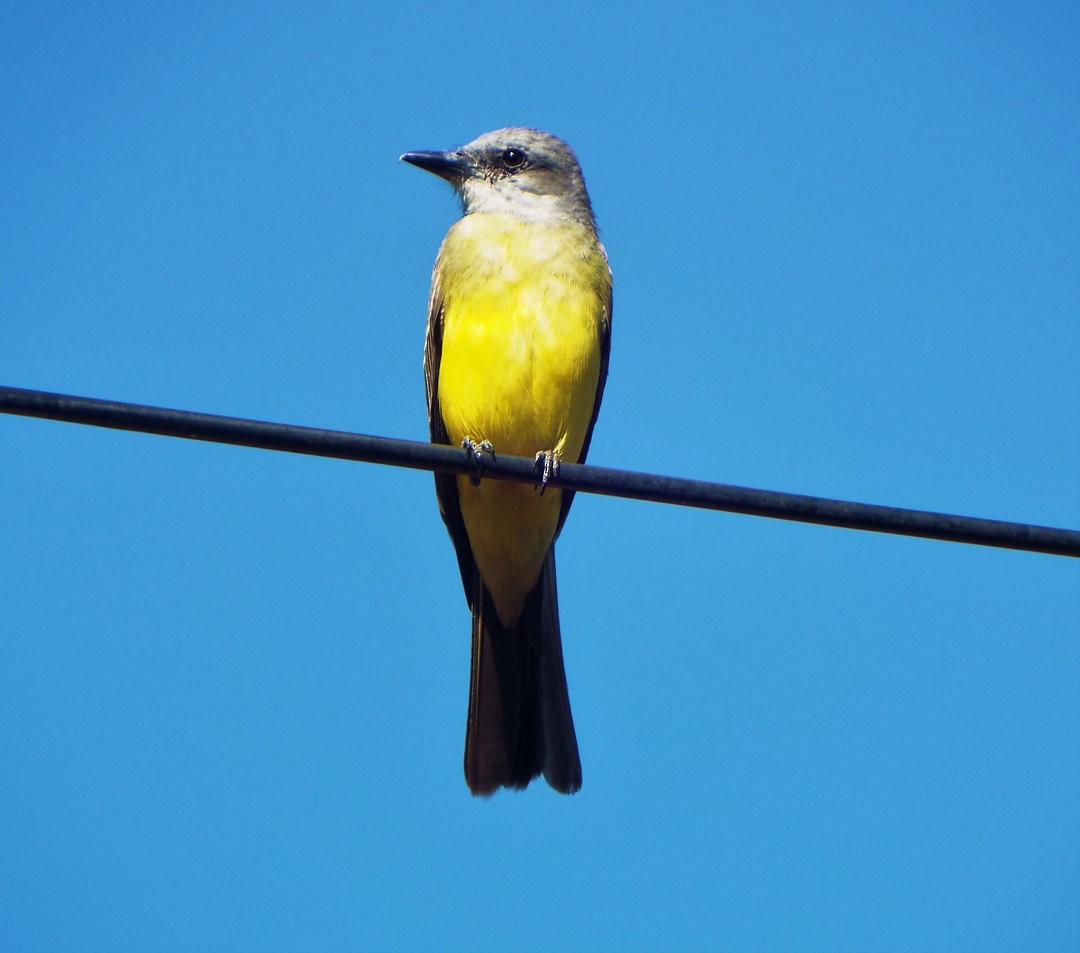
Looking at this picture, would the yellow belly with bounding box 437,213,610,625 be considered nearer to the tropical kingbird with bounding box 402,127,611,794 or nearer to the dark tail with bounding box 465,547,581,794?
the tropical kingbird with bounding box 402,127,611,794

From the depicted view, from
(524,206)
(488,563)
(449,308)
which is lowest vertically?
(488,563)

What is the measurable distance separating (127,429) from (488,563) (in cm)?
325

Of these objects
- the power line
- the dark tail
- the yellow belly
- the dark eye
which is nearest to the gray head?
the dark eye

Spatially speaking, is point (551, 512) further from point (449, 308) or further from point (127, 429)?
point (127, 429)

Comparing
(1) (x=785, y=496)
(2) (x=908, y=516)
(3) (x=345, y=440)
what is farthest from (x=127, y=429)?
(2) (x=908, y=516)

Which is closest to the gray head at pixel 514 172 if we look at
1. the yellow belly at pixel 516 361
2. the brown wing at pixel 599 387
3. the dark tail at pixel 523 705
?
the yellow belly at pixel 516 361

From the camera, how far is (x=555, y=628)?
640 centimetres

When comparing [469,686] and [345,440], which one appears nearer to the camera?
[345,440]

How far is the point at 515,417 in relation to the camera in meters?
5.63

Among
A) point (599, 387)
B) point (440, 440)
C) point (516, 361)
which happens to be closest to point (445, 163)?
point (599, 387)

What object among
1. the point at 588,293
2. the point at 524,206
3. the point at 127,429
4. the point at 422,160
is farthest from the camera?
the point at 422,160

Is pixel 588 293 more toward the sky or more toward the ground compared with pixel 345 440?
more toward the sky

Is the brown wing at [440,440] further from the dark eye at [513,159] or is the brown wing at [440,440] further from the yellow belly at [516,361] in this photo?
the dark eye at [513,159]

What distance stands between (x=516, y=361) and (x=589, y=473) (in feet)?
6.65
